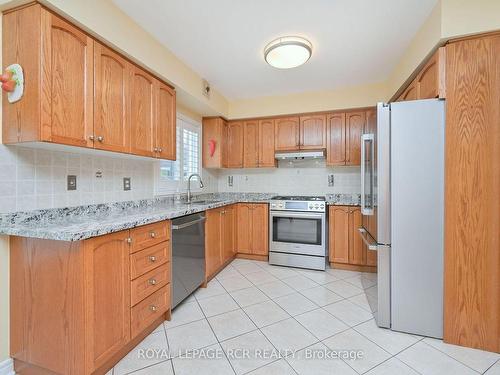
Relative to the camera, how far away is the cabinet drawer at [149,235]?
1.54 metres

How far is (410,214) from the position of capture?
1.72 meters

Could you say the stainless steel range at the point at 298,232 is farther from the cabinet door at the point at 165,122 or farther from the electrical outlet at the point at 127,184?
the electrical outlet at the point at 127,184

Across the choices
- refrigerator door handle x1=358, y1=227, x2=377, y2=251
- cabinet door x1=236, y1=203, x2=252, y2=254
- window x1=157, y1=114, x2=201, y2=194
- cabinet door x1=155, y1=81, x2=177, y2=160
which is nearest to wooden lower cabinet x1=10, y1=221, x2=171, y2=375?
cabinet door x1=155, y1=81, x2=177, y2=160

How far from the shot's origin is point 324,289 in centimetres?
252

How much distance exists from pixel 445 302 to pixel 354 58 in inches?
89.3

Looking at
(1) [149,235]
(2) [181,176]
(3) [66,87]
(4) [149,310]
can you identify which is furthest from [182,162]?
(4) [149,310]

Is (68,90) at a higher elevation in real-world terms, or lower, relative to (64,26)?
lower

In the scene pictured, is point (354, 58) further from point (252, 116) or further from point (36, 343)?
point (36, 343)

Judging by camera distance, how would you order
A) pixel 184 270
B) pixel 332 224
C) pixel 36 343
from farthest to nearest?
1. pixel 332 224
2. pixel 184 270
3. pixel 36 343

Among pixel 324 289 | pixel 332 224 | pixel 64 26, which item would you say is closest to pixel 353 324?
pixel 324 289

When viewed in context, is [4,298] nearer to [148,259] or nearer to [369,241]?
[148,259]

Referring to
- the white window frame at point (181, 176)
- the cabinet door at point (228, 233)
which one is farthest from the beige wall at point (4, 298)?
the cabinet door at point (228, 233)

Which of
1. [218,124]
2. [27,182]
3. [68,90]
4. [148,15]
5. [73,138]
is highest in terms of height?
[148,15]

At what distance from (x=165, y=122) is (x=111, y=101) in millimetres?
616
